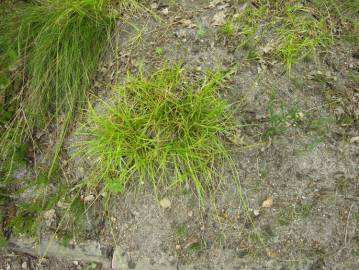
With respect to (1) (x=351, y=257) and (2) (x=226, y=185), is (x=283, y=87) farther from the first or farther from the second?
(1) (x=351, y=257)

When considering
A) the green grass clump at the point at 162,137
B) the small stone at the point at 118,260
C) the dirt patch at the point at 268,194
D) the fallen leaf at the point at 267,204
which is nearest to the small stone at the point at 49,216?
the dirt patch at the point at 268,194

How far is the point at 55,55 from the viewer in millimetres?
2975

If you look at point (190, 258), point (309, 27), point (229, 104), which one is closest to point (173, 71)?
point (229, 104)

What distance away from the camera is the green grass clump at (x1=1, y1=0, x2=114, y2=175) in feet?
9.55

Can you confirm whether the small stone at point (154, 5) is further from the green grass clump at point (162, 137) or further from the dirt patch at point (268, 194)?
the green grass clump at point (162, 137)

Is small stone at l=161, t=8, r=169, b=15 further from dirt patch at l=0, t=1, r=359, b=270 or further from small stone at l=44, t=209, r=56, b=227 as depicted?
small stone at l=44, t=209, r=56, b=227

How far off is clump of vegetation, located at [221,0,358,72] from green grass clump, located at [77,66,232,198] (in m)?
0.45

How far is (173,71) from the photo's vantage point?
9.39 feet

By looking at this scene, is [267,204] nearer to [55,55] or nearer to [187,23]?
[187,23]

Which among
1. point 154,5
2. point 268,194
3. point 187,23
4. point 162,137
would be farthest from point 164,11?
point 268,194

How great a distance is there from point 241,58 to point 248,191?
41.2 inches

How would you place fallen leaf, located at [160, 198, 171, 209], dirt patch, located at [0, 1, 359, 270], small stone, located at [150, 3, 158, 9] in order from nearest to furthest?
dirt patch, located at [0, 1, 359, 270] → fallen leaf, located at [160, 198, 171, 209] → small stone, located at [150, 3, 158, 9]

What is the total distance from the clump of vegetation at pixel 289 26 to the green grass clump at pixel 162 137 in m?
0.45

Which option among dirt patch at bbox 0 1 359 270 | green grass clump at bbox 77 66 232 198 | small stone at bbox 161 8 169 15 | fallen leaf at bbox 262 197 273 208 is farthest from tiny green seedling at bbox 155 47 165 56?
fallen leaf at bbox 262 197 273 208
